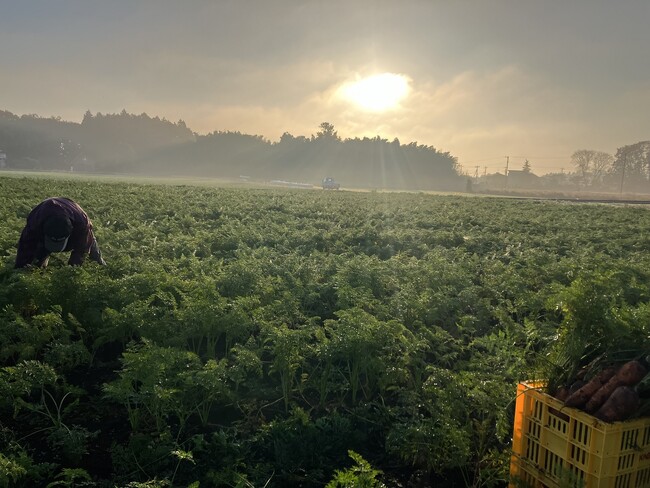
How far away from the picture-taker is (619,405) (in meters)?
2.98

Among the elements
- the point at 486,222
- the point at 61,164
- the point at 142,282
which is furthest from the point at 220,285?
the point at 61,164

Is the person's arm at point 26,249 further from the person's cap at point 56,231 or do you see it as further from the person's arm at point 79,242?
the person's arm at point 79,242

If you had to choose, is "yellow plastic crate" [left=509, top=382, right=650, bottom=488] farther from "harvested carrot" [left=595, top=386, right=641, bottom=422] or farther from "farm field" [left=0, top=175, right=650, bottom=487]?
"farm field" [left=0, top=175, right=650, bottom=487]

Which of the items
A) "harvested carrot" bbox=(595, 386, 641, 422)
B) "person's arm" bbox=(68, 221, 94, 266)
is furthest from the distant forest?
"harvested carrot" bbox=(595, 386, 641, 422)

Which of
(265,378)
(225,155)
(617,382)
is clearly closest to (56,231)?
(265,378)

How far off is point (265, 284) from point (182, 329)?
1.89 m

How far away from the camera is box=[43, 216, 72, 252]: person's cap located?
A: 756 cm

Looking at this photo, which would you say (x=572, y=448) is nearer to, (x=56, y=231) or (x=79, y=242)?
(x=56, y=231)

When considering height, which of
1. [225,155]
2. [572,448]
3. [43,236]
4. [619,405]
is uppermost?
[225,155]

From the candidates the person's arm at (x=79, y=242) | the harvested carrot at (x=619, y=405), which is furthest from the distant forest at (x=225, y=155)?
the harvested carrot at (x=619, y=405)

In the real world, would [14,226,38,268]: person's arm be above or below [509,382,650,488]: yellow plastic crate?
above

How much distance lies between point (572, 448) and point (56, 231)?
762 cm

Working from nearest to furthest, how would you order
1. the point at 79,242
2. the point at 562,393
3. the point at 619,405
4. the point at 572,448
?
the point at 619,405, the point at 572,448, the point at 562,393, the point at 79,242

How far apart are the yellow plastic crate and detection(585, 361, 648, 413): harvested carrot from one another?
0.35ft
